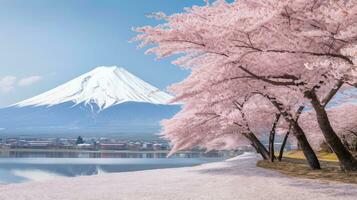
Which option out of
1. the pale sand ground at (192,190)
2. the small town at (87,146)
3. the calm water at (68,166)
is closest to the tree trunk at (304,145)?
the pale sand ground at (192,190)

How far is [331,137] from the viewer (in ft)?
42.1

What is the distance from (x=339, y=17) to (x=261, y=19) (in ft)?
5.51

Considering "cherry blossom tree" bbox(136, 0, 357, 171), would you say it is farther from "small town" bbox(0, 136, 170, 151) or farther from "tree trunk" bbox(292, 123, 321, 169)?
"small town" bbox(0, 136, 170, 151)

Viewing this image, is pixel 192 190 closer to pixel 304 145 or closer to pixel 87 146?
pixel 304 145

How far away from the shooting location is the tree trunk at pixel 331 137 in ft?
41.4

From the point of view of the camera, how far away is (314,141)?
28.3 meters

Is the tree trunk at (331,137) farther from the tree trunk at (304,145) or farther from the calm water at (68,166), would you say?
the calm water at (68,166)

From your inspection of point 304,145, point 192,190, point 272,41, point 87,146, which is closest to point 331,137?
point 304,145

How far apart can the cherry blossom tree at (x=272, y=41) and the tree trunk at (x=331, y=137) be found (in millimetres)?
A: 28

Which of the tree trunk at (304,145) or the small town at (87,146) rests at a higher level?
the small town at (87,146)

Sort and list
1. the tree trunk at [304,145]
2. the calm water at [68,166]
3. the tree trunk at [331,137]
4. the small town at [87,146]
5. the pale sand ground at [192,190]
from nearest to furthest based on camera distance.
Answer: the pale sand ground at [192,190] < the tree trunk at [331,137] < the tree trunk at [304,145] < the calm water at [68,166] < the small town at [87,146]

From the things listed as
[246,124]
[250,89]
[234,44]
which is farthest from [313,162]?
[234,44]

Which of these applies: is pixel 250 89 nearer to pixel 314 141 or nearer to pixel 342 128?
pixel 342 128

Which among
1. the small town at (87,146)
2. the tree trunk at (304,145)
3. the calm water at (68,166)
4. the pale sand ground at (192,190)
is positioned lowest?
the pale sand ground at (192,190)
